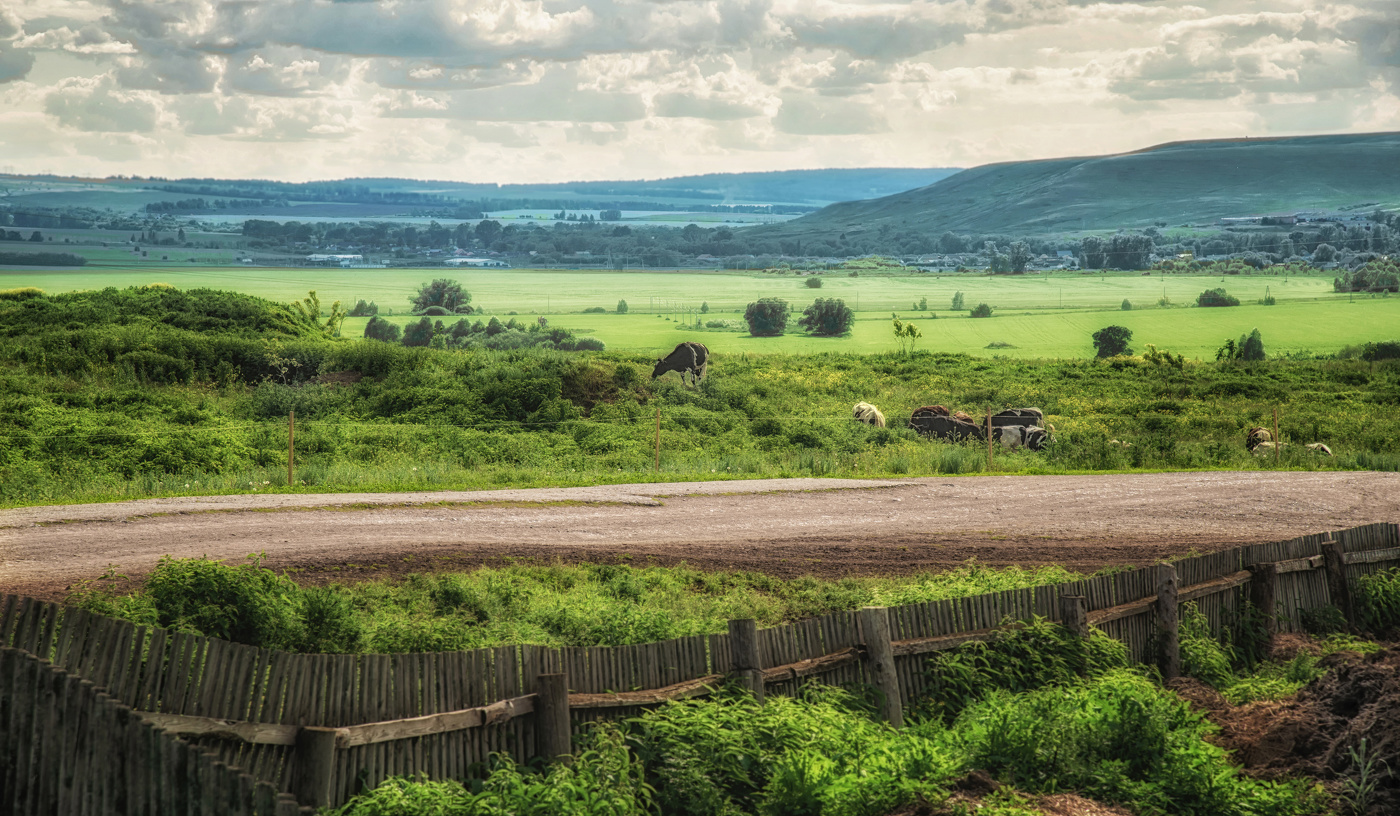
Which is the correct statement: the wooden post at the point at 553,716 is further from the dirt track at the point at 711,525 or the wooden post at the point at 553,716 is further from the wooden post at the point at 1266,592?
the wooden post at the point at 1266,592

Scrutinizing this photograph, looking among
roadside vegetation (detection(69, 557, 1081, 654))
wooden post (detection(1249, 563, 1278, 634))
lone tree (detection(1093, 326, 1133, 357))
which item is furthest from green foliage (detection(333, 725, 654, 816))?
lone tree (detection(1093, 326, 1133, 357))

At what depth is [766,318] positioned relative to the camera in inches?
5015

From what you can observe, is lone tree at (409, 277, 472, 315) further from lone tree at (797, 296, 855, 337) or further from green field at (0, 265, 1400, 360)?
lone tree at (797, 296, 855, 337)

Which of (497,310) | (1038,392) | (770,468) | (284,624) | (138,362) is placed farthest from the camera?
(497,310)

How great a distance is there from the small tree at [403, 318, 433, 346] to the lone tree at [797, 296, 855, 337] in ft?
137

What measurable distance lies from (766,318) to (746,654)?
119 m

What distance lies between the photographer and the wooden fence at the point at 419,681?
7.61 metres

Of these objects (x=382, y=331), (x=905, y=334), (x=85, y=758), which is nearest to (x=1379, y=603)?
(x=85, y=758)

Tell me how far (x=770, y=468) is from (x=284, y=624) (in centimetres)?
1888

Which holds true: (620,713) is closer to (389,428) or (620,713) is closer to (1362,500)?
(1362,500)

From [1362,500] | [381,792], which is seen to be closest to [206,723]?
[381,792]

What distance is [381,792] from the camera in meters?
7.72

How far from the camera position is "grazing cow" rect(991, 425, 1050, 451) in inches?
1367

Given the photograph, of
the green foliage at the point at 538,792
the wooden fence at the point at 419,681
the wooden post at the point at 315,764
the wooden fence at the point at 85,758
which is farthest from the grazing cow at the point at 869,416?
the wooden fence at the point at 85,758
